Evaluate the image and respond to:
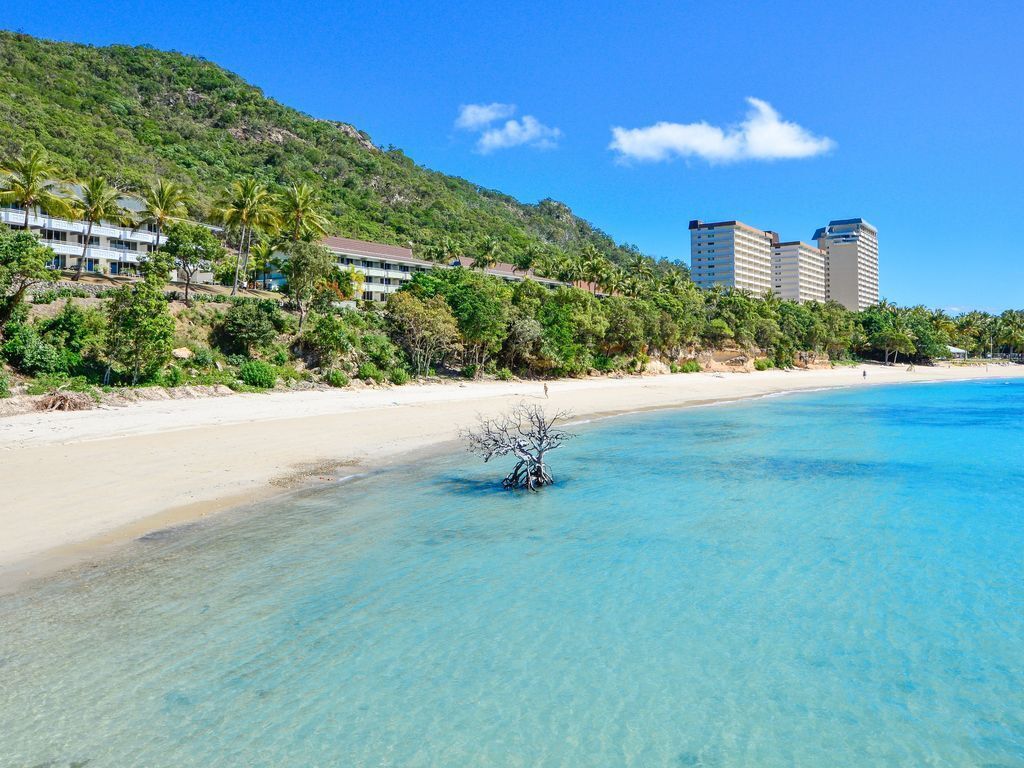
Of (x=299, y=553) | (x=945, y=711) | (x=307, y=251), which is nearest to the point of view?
(x=945, y=711)

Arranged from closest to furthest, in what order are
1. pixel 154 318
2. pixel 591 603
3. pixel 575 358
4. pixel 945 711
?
pixel 945 711, pixel 591 603, pixel 154 318, pixel 575 358

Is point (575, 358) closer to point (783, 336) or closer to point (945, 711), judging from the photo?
point (783, 336)

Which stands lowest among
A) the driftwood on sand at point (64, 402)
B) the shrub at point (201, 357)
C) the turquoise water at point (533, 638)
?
the turquoise water at point (533, 638)

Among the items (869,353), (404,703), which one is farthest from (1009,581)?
(869,353)

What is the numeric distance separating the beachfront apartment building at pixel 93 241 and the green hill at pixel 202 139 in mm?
25344

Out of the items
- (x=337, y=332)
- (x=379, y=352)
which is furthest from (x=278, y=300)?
(x=379, y=352)

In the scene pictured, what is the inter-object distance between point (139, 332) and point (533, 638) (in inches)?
1187

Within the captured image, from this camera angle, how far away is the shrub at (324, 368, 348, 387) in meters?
41.2

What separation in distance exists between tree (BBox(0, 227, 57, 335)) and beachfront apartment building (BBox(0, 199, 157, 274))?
1733 centimetres

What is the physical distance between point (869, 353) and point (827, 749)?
120 metres

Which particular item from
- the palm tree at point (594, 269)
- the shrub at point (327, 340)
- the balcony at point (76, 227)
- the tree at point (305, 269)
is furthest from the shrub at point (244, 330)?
the palm tree at point (594, 269)

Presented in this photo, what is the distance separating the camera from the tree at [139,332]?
3183 cm

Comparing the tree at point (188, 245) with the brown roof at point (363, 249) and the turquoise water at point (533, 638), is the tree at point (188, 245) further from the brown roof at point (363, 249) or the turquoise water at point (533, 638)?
the turquoise water at point (533, 638)

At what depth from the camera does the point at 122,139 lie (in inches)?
4267
